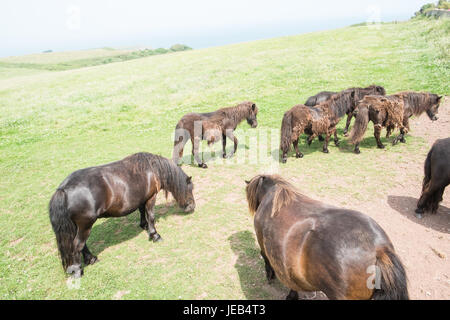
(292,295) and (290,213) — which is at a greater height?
(290,213)

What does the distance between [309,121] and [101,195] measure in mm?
7172

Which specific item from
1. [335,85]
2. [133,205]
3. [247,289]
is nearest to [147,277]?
[133,205]

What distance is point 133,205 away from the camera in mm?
5523

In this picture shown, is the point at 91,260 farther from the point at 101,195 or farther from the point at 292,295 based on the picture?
the point at 292,295

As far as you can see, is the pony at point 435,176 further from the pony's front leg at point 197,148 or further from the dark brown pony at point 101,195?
the pony's front leg at point 197,148

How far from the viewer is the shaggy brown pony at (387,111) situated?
366 inches

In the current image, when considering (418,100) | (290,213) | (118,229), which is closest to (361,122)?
(418,100)

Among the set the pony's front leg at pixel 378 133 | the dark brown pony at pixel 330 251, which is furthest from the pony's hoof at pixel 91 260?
the pony's front leg at pixel 378 133

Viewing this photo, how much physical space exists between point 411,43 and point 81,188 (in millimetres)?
29804

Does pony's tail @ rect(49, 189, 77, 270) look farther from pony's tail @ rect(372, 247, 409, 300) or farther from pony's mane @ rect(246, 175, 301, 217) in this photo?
pony's tail @ rect(372, 247, 409, 300)

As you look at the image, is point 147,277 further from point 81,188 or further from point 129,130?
point 129,130

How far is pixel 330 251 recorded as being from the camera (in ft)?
9.82

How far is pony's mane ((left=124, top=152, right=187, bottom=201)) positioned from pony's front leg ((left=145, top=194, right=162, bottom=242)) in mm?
414

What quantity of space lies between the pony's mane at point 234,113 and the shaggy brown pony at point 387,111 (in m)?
4.03
